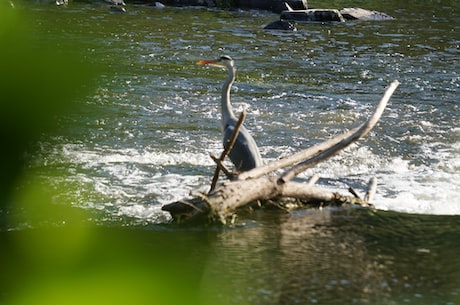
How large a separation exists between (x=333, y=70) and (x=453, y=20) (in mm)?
8097

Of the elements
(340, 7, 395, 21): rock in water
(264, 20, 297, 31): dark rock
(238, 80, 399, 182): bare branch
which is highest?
(340, 7, 395, 21): rock in water

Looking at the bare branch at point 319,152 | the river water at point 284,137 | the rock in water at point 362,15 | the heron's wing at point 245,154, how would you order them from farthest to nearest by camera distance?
the rock in water at point 362,15 < the heron's wing at point 245,154 < the bare branch at point 319,152 < the river water at point 284,137

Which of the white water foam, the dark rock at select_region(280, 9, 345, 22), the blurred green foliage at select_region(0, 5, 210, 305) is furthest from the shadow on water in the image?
the dark rock at select_region(280, 9, 345, 22)

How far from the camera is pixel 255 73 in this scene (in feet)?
47.9

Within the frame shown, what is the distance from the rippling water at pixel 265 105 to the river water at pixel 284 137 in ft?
0.09

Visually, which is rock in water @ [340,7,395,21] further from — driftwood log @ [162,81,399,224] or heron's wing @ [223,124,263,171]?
heron's wing @ [223,124,263,171]

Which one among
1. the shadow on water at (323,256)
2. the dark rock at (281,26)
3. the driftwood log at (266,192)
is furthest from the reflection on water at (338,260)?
the dark rock at (281,26)

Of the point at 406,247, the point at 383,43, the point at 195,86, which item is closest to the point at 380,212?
the point at 406,247

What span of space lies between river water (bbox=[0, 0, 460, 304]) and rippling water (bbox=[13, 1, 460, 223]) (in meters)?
0.03

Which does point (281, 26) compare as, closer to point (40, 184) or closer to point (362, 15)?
point (362, 15)

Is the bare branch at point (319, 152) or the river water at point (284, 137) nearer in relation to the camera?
the river water at point (284, 137)

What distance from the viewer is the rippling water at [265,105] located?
7.99m

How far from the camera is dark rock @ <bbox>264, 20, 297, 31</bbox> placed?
1967cm

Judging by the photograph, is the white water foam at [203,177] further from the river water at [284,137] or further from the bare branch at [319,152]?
the bare branch at [319,152]
